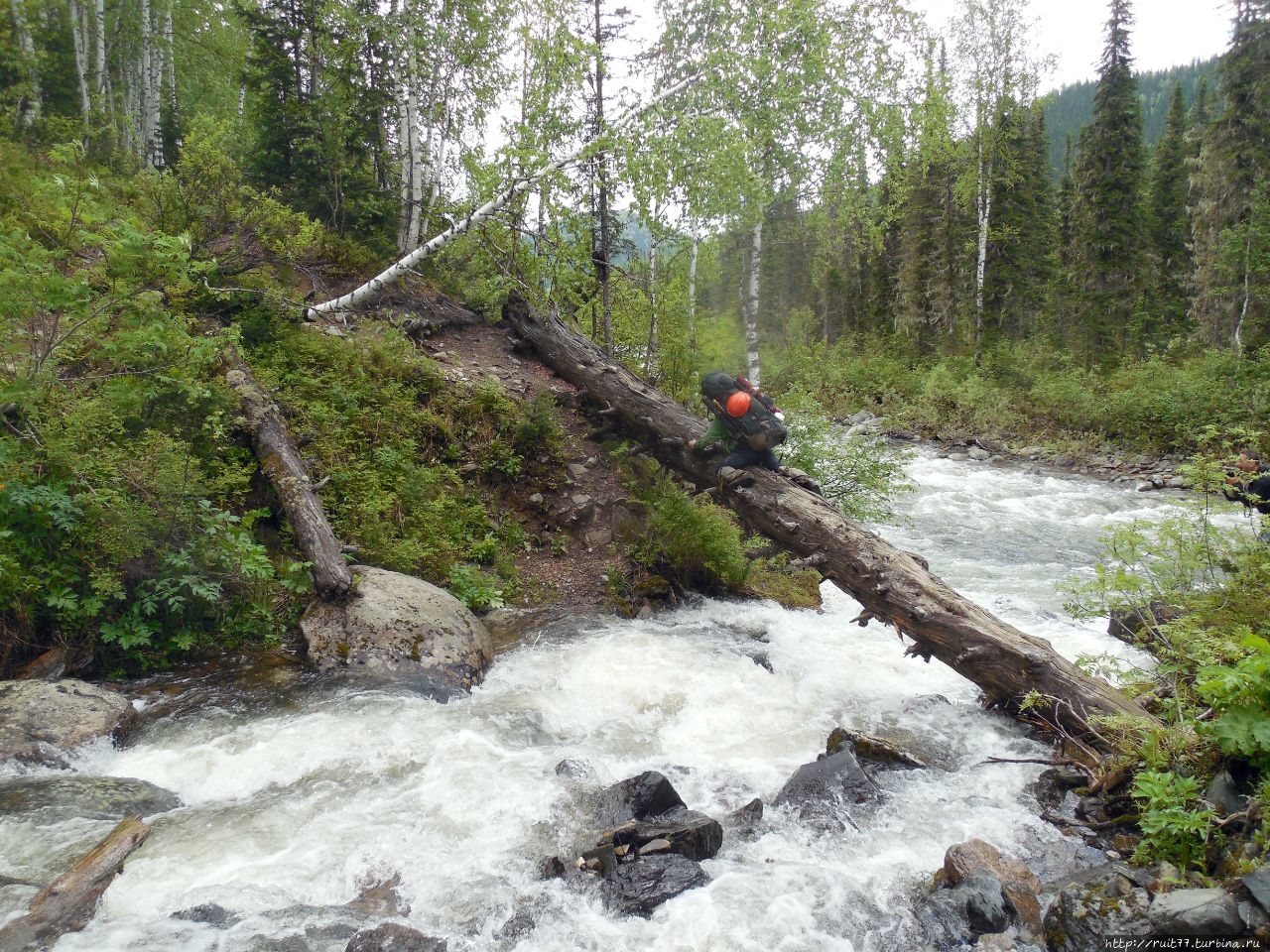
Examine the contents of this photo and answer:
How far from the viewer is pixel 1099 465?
18.8 metres

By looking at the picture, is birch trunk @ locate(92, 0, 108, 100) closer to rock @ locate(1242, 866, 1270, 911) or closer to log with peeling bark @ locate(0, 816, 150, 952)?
log with peeling bark @ locate(0, 816, 150, 952)

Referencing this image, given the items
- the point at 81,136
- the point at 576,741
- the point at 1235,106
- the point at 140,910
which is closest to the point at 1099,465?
the point at 1235,106

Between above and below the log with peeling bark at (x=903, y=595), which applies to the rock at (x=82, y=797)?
below

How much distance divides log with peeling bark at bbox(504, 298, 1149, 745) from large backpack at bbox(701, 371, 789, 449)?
44 centimetres

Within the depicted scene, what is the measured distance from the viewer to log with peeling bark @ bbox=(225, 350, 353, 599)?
659cm

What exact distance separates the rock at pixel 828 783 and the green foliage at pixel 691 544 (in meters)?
3.66

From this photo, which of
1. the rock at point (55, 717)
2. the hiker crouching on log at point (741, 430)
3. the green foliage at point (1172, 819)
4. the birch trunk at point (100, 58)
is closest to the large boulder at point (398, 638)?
the rock at point (55, 717)

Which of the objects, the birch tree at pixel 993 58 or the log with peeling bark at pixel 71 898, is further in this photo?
the birch tree at pixel 993 58

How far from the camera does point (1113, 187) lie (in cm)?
2852

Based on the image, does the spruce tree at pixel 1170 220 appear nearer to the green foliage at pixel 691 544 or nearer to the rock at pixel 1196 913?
the green foliage at pixel 691 544

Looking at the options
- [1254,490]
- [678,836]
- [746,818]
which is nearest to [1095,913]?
[746,818]

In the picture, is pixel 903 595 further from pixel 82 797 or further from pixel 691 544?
pixel 82 797

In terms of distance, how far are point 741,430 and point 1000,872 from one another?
4.73 m

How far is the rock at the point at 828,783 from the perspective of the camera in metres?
4.84
